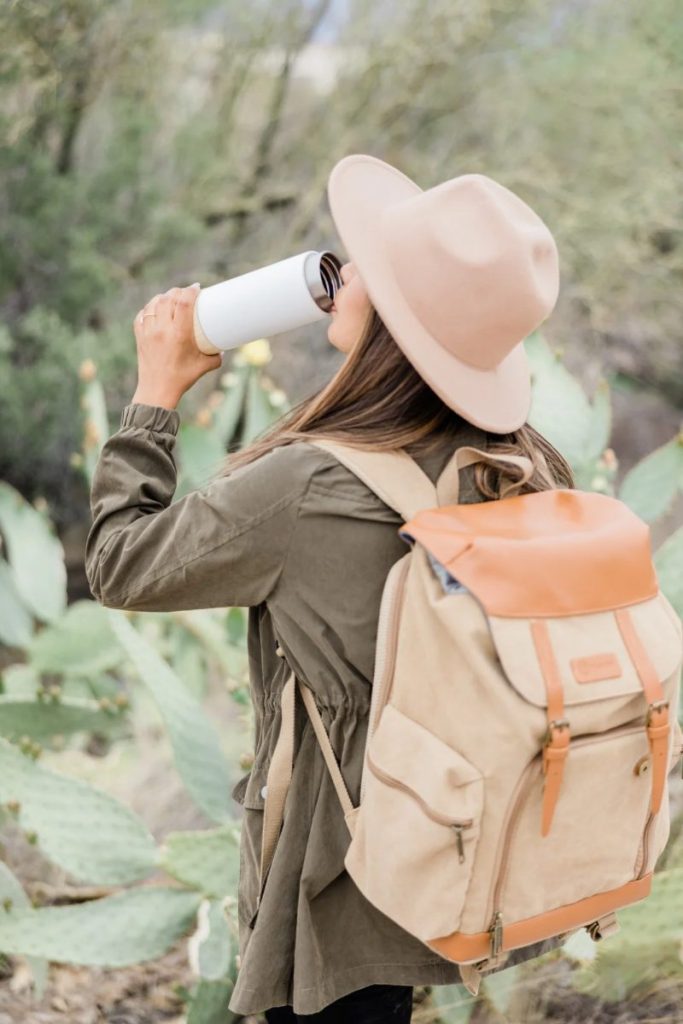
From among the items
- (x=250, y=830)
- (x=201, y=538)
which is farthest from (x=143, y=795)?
(x=201, y=538)

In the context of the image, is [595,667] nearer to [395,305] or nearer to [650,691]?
[650,691]

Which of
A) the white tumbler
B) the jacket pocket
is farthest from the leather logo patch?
the white tumbler

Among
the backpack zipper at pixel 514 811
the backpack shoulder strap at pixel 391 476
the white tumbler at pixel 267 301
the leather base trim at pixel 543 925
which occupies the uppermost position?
the white tumbler at pixel 267 301

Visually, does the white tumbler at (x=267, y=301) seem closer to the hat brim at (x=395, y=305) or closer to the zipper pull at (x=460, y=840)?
the hat brim at (x=395, y=305)

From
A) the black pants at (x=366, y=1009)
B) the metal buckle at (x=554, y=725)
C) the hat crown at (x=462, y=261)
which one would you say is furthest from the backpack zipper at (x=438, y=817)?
the hat crown at (x=462, y=261)

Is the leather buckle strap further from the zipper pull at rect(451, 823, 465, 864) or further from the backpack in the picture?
the zipper pull at rect(451, 823, 465, 864)

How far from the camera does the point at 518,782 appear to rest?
1.10 m

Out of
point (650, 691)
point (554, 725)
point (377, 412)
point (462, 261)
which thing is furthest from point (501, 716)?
point (462, 261)

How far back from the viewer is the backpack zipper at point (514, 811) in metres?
1.10

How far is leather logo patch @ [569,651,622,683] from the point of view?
1.11m

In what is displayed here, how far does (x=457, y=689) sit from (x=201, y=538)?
0.98ft

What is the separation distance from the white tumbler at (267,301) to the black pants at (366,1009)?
76cm

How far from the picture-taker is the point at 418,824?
111cm

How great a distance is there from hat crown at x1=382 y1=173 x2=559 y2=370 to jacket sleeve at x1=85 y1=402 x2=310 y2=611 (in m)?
0.22
